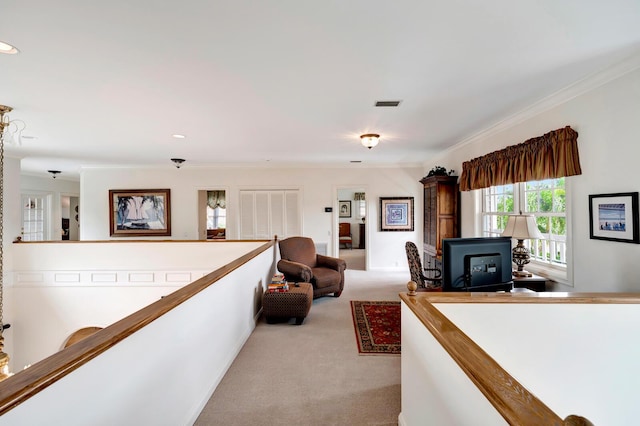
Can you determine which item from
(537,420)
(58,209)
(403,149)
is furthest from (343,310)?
(58,209)

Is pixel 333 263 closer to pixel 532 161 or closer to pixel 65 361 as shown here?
pixel 532 161

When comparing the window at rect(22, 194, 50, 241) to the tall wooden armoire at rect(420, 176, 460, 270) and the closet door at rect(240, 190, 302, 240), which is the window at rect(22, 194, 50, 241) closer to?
the closet door at rect(240, 190, 302, 240)

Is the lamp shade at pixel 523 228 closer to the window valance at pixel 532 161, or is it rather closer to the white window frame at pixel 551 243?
the white window frame at pixel 551 243

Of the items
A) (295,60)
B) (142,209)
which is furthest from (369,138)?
(142,209)

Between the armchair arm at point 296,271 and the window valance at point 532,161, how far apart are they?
2.73 metres

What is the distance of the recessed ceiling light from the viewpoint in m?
1.76

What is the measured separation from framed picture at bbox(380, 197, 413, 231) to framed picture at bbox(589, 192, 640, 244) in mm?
4045

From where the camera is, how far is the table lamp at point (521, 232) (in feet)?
9.37

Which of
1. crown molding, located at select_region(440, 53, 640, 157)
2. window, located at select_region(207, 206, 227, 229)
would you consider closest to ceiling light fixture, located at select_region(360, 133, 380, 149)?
crown molding, located at select_region(440, 53, 640, 157)

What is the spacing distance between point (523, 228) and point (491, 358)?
247 cm

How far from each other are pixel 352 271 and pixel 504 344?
15.5 ft

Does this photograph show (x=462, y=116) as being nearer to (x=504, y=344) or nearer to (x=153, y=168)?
→ (x=504, y=344)

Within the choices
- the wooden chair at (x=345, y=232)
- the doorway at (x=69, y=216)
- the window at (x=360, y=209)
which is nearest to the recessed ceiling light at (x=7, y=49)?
the doorway at (x=69, y=216)

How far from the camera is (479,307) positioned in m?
1.75
